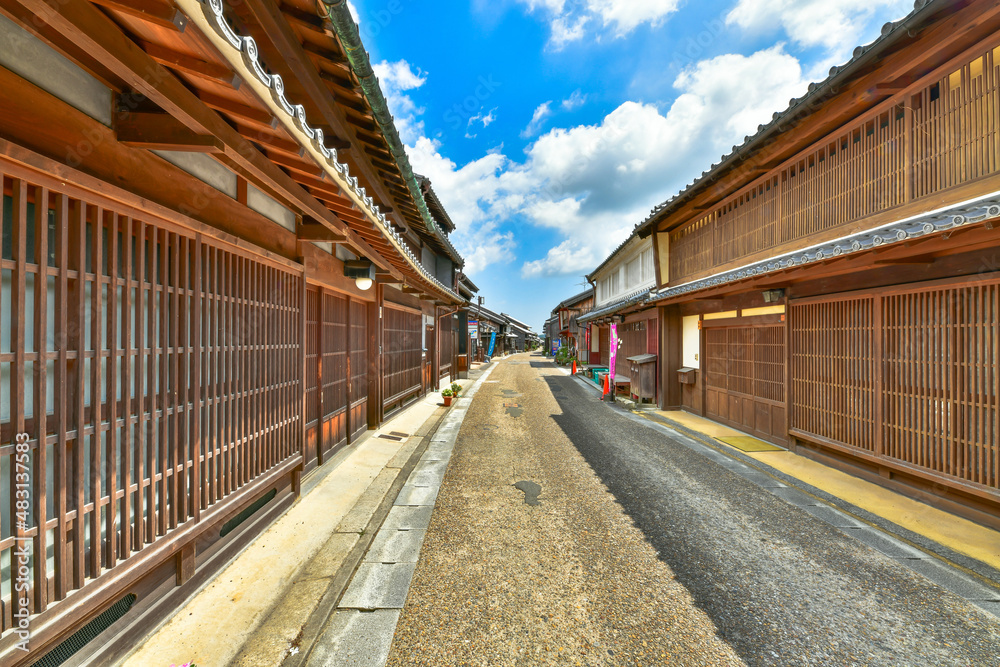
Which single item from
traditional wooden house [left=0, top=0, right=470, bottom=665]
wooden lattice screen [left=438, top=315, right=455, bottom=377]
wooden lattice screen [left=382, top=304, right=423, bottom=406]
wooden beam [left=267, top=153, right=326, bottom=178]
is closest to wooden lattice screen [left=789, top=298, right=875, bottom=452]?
traditional wooden house [left=0, top=0, right=470, bottom=665]

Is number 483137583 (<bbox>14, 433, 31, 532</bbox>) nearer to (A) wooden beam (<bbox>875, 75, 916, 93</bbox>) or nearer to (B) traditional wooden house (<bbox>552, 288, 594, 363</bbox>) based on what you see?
(A) wooden beam (<bbox>875, 75, 916, 93</bbox>)

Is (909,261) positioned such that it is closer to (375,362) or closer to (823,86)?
(823,86)

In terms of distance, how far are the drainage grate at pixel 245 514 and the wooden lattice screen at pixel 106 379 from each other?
1.49ft

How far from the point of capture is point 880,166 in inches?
255

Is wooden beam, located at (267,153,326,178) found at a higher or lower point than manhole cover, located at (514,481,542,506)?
higher

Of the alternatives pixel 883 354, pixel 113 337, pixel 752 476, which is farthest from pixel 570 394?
pixel 113 337

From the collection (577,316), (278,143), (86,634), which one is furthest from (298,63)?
(577,316)

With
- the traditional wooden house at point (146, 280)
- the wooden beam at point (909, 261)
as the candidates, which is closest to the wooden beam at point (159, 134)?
the traditional wooden house at point (146, 280)

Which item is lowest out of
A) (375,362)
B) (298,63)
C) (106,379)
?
(375,362)

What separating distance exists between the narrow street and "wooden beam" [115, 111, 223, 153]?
14.4ft

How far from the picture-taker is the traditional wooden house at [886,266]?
490cm

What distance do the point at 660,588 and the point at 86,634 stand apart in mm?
4919

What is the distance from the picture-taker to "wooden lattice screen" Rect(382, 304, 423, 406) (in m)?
10.6

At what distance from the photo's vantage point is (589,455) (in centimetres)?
804
